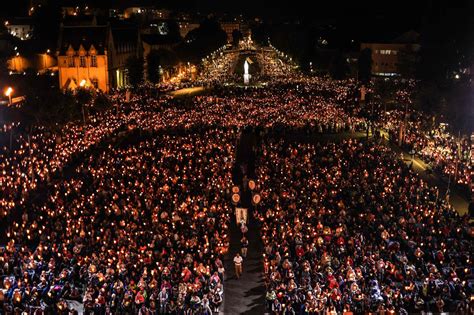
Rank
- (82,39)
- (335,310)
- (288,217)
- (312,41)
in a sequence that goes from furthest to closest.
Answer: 1. (312,41)
2. (82,39)
3. (288,217)
4. (335,310)

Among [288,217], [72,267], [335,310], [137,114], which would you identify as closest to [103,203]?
[72,267]

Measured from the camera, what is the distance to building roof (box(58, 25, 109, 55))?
67750 millimetres

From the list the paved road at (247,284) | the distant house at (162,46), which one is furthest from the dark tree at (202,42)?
the paved road at (247,284)

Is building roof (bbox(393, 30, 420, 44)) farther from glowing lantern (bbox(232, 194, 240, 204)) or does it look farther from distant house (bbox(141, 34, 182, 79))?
glowing lantern (bbox(232, 194, 240, 204))

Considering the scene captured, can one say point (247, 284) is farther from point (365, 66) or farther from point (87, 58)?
point (365, 66)

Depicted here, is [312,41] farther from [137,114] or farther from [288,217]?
[288,217]

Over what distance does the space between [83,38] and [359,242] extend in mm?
57645

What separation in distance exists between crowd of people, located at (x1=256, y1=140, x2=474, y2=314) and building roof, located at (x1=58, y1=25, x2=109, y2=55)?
45.9 metres

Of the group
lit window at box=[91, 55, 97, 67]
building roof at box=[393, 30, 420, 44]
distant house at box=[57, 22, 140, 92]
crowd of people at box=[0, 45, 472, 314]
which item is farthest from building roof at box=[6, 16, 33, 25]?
crowd of people at box=[0, 45, 472, 314]

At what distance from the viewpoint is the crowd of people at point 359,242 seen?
16.0 metres

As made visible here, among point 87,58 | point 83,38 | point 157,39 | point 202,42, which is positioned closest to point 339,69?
point 87,58

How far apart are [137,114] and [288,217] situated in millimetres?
26601

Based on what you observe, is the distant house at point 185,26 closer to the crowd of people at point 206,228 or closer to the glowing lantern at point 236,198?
the crowd of people at point 206,228

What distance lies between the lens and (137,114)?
149ft
